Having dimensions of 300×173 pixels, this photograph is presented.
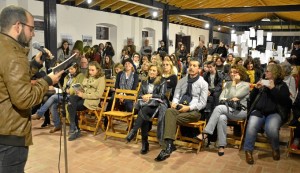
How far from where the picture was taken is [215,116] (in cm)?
395

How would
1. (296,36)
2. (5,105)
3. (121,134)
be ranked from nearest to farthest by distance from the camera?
(5,105) → (121,134) → (296,36)

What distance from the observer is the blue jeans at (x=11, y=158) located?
1.75m

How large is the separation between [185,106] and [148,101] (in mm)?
519

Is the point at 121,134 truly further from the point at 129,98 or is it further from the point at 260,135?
the point at 260,135

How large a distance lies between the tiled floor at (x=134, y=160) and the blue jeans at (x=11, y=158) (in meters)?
1.62

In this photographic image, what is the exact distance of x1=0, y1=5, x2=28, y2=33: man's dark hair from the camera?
1713 mm

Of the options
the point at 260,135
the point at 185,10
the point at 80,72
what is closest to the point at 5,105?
the point at 80,72

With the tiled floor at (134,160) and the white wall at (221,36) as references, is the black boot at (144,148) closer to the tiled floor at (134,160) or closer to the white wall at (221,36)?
the tiled floor at (134,160)

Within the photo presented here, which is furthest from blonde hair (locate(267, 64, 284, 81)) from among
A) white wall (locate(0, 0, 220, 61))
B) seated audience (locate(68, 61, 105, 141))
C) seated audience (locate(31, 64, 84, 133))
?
white wall (locate(0, 0, 220, 61))

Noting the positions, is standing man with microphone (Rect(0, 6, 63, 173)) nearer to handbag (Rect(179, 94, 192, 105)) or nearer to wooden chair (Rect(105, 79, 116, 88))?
handbag (Rect(179, 94, 192, 105))

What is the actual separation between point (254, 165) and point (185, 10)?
8303mm

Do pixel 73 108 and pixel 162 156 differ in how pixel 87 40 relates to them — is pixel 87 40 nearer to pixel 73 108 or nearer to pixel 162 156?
pixel 73 108

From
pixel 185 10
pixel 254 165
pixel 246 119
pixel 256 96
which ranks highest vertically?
pixel 185 10

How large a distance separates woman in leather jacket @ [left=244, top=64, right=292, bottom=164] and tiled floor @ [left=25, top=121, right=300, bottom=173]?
8.3 inches
